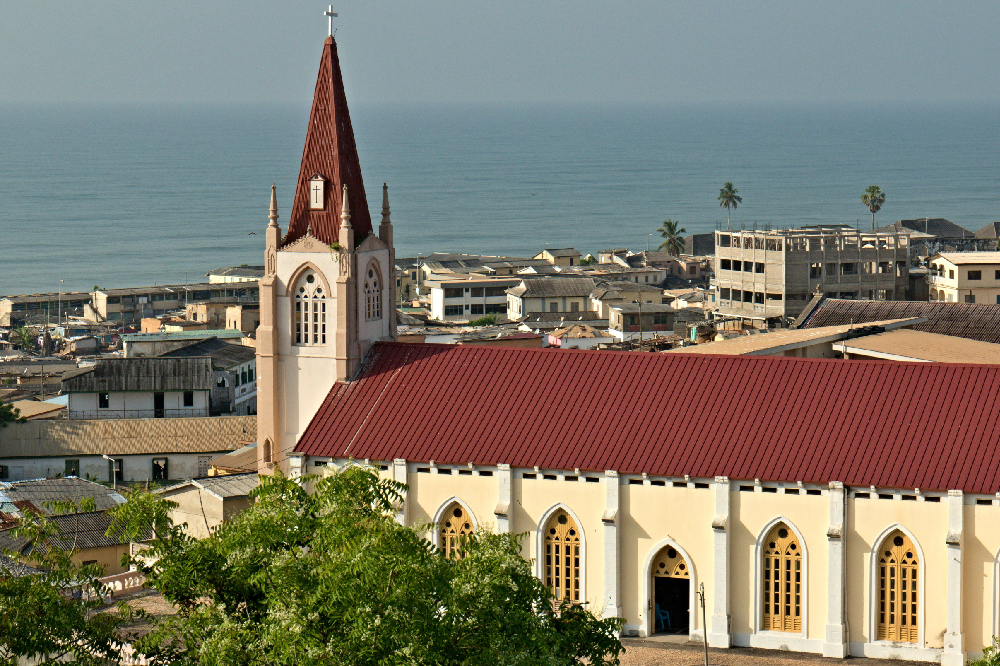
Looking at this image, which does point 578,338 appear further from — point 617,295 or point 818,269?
point 617,295

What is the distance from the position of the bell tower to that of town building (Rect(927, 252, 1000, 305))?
62384mm

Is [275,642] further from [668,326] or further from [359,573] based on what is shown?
[668,326]

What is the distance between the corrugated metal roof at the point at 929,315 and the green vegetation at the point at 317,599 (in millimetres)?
41814

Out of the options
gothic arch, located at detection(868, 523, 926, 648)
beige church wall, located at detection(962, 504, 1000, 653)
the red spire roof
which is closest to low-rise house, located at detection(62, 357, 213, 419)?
the red spire roof

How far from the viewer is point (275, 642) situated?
22.0m

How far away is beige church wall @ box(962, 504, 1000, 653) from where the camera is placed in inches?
1342

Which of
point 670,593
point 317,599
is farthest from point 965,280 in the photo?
point 317,599

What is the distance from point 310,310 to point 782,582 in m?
14.0

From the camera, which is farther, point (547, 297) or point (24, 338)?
point (547, 297)

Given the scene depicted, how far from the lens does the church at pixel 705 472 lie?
3469 cm

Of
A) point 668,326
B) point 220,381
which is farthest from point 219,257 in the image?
point 220,381

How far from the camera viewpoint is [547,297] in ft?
370

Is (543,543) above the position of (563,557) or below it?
above

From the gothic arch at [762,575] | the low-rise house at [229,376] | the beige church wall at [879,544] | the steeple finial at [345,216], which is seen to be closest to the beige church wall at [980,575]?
the beige church wall at [879,544]
